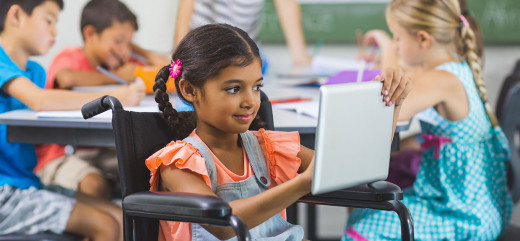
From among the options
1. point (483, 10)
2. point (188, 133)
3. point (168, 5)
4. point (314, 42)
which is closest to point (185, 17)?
point (168, 5)

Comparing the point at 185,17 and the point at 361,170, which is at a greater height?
the point at 185,17

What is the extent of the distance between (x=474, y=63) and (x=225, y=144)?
888mm

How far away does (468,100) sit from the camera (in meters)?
1.77

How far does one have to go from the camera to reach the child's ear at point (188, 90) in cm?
121

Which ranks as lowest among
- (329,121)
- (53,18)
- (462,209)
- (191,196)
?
(462,209)

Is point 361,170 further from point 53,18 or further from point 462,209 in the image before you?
point 53,18

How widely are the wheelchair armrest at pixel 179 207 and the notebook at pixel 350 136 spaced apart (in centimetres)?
14

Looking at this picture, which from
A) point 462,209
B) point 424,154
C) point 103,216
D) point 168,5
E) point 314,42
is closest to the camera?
point 103,216

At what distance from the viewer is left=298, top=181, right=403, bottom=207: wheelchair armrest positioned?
118 cm

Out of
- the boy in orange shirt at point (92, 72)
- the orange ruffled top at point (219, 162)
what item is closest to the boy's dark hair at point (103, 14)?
the boy in orange shirt at point (92, 72)

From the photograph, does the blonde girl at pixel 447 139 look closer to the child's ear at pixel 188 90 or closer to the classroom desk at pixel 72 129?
the classroom desk at pixel 72 129

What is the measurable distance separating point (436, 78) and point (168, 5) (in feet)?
7.54

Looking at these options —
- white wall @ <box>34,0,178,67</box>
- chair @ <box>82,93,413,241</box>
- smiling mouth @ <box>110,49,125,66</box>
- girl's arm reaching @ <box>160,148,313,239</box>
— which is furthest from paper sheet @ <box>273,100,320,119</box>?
white wall @ <box>34,0,178,67</box>

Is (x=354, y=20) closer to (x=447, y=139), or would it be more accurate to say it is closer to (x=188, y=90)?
(x=447, y=139)
